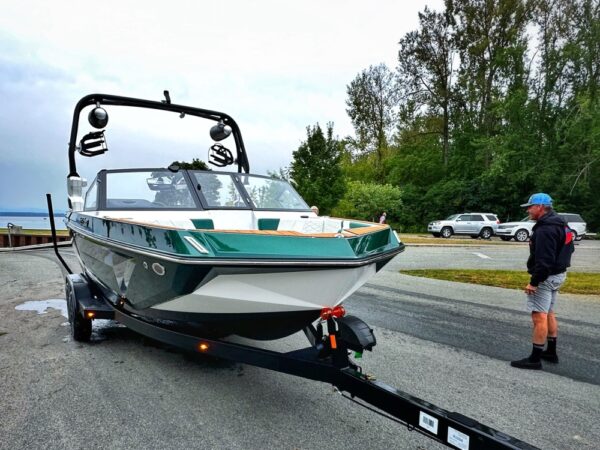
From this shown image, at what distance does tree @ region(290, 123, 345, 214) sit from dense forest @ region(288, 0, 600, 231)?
76mm

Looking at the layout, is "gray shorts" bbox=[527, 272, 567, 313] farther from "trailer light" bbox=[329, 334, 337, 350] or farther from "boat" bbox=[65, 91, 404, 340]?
"trailer light" bbox=[329, 334, 337, 350]

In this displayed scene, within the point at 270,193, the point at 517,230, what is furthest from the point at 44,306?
the point at 517,230

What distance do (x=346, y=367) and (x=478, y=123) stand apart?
34157 millimetres

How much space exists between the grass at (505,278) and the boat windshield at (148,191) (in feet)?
20.9

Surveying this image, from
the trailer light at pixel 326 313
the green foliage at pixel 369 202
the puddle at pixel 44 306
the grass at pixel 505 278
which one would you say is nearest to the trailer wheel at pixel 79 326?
the puddle at pixel 44 306

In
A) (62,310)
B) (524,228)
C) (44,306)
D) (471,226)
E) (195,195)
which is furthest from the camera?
(471,226)

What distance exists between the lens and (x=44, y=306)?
19.2 feet

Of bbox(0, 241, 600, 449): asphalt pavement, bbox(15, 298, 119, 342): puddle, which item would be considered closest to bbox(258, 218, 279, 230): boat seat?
bbox(0, 241, 600, 449): asphalt pavement

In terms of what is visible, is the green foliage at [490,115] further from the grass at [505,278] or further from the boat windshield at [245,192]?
the boat windshield at [245,192]

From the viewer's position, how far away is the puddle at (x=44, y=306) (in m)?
5.61

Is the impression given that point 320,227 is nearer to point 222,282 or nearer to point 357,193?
point 222,282

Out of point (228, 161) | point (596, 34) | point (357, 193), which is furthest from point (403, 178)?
point (228, 161)

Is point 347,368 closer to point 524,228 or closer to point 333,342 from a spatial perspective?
point 333,342

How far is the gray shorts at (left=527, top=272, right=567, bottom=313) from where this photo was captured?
151 inches
